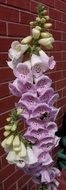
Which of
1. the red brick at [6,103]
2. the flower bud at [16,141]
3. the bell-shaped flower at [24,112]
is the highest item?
the bell-shaped flower at [24,112]

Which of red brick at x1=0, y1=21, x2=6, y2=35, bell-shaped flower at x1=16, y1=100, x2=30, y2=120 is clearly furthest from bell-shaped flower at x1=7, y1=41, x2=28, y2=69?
red brick at x1=0, y1=21, x2=6, y2=35

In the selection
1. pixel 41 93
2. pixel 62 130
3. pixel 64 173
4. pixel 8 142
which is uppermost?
pixel 41 93

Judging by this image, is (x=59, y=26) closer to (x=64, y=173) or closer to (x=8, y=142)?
(x=64, y=173)

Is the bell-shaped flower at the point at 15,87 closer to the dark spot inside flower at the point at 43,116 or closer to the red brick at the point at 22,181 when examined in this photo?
the dark spot inside flower at the point at 43,116

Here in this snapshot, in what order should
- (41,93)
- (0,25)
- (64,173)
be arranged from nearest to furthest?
(41,93) → (64,173) → (0,25)

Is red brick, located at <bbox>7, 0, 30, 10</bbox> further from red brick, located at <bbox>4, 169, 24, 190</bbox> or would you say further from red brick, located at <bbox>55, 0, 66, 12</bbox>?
red brick, located at <bbox>4, 169, 24, 190</bbox>

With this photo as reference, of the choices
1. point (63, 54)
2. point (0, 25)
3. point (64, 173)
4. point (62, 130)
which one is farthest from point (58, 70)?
point (64, 173)

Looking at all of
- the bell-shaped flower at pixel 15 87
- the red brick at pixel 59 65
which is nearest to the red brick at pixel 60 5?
the red brick at pixel 59 65

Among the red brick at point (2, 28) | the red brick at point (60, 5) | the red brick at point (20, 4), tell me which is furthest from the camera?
the red brick at point (60, 5)
